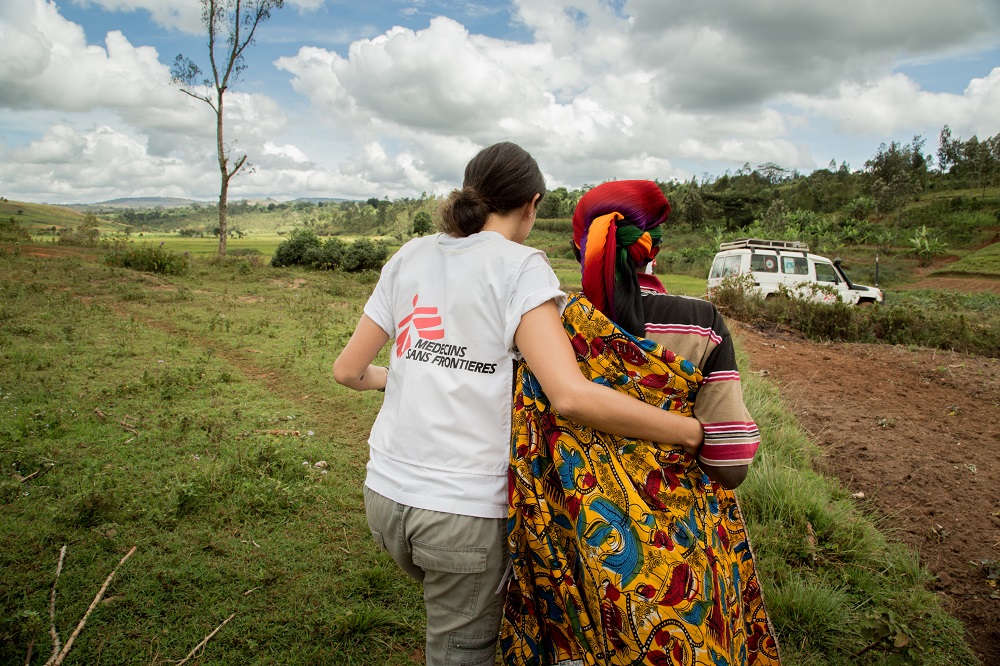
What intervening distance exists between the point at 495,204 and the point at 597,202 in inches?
11.5

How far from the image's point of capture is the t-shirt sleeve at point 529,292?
1.38 metres

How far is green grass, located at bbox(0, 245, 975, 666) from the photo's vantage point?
2.67 m

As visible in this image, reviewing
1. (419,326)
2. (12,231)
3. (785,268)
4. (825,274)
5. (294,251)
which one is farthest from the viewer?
(294,251)

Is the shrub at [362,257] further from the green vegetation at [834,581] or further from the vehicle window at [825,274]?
the green vegetation at [834,581]

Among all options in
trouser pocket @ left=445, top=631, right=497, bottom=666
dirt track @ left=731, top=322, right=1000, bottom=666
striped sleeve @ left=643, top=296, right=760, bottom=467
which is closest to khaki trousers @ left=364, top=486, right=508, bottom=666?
trouser pocket @ left=445, top=631, right=497, bottom=666

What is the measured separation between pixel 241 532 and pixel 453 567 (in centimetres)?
258

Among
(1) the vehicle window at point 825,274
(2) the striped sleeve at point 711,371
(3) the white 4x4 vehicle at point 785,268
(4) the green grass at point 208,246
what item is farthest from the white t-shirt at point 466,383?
(4) the green grass at point 208,246

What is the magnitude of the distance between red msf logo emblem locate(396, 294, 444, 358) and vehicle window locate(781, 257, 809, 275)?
50.9 ft

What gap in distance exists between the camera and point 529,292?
4.56 ft

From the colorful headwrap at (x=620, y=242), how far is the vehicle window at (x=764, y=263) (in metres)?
14.8

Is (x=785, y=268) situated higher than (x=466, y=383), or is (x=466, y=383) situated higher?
(x=785, y=268)

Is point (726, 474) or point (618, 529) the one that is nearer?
point (618, 529)

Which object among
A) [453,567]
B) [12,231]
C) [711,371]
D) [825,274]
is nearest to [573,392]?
[711,371]

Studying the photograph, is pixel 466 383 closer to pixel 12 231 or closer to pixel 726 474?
pixel 726 474
